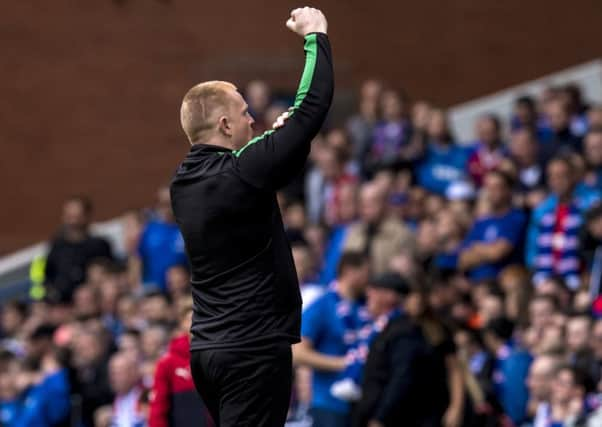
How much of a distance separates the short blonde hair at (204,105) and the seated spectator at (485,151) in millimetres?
7854

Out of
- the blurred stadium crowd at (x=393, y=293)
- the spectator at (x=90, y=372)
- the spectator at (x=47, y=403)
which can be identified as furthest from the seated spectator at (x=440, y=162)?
the spectator at (x=47, y=403)

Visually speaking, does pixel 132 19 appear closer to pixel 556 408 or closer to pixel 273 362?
pixel 556 408

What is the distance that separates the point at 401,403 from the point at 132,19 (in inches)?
448

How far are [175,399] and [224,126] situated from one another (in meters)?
1.84

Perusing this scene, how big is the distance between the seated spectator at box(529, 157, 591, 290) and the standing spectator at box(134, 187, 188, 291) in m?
4.17

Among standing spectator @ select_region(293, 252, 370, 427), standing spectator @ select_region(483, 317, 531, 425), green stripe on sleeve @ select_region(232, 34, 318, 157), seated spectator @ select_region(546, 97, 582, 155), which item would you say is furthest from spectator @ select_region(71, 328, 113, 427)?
green stripe on sleeve @ select_region(232, 34, 318, 157)

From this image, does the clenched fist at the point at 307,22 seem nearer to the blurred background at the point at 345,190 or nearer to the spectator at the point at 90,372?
the blurred background at the point at 345,190

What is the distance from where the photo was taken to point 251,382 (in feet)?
17.4

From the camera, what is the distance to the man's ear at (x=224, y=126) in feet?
17.9

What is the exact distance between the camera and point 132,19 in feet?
63.1

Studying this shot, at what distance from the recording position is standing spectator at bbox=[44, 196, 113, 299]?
14.2 m

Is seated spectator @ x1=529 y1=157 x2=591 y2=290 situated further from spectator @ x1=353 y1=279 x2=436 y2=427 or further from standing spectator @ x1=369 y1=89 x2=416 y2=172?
standing spectator @ x1=369 y1=89 x2=416 y2=172

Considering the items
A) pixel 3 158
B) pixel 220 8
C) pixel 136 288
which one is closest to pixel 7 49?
pixel 3 158

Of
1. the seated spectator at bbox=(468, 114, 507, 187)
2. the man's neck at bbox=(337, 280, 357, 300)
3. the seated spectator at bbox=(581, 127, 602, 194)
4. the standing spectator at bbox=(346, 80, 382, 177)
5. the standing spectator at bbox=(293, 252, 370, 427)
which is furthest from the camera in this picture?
the standing spectator at bbox=(346, 80, 382, 177)
